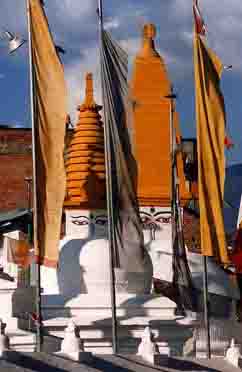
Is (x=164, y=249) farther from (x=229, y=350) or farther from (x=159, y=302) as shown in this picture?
(x=229, y=350)

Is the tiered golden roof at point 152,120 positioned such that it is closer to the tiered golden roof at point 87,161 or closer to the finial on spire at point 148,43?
the finial on spire at point 148,43

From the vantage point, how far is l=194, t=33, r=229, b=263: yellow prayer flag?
1850cm

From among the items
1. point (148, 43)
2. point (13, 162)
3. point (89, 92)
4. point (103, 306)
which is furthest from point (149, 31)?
point (13, 162)

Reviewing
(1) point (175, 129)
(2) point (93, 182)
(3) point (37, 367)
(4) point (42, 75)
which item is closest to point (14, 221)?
(1) point (175, 129)

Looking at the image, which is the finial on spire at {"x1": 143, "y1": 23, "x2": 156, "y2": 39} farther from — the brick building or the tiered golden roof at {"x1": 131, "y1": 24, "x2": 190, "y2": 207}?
the brick building

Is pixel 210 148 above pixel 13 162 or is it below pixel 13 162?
below

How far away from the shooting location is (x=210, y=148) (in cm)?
1880

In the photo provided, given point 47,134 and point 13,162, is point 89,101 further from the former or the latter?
point 13,162

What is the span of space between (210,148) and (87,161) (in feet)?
20.9

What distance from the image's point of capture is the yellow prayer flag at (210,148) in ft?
60.7

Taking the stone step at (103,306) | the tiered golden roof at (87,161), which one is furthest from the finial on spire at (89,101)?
the stone step at (103,306)

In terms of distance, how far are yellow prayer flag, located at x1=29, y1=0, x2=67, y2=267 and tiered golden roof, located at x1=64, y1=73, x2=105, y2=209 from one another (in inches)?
246

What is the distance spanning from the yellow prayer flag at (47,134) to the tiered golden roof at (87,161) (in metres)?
6.25

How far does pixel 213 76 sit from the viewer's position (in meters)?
19.2
